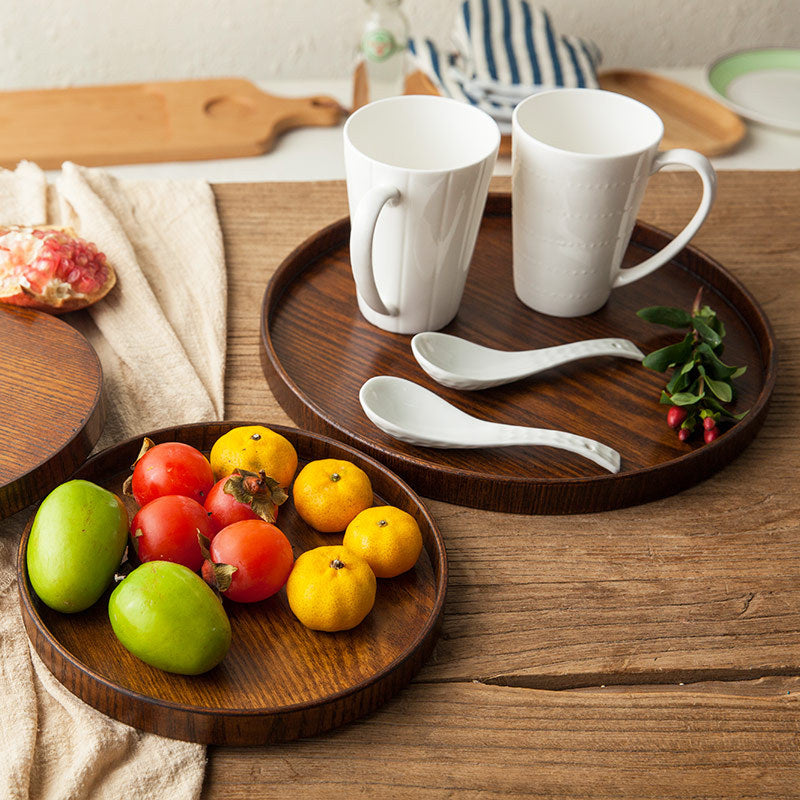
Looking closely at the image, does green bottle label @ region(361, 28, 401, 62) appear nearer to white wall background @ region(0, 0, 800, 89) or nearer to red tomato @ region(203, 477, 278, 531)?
white wall background @ region(0, 0, 800, 89)

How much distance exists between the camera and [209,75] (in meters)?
1.56

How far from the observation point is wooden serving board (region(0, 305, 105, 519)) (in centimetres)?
61

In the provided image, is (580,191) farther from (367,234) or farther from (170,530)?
(170,530)

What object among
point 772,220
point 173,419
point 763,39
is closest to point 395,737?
point 173,419

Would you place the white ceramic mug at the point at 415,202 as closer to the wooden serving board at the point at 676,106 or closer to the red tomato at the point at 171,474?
the red tomato at the point at 171,474

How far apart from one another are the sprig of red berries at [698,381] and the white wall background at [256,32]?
3.29 feet

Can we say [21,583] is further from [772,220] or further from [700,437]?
[772,220]

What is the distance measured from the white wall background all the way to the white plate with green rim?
0.40ft

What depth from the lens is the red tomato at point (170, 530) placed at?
55 cm

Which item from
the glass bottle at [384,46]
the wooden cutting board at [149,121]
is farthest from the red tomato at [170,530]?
the glass bottle at [384,46]

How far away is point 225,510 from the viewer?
582mm

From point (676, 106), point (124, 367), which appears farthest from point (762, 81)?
point (124, 367)

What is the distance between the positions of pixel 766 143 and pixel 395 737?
3.99ft

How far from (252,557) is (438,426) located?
0.63 feet
